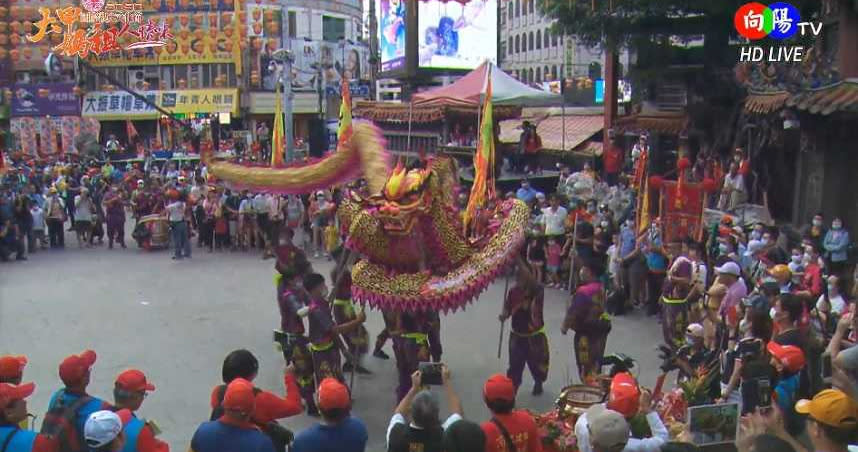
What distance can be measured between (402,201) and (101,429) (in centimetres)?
401

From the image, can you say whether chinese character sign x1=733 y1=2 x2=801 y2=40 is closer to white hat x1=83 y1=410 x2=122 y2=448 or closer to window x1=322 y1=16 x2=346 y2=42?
white hat x1=83 y1=410 x2=122 y2=448

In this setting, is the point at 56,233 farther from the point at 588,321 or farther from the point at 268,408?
the point at 268,408

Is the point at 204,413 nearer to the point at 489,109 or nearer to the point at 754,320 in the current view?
the point at 489,109

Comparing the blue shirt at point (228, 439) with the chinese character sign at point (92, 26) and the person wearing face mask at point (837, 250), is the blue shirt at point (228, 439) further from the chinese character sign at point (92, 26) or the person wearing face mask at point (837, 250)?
the chinese character sign at point (92, 26)

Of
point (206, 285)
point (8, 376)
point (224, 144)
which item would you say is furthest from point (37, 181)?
point (8, 376)

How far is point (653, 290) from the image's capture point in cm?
1112

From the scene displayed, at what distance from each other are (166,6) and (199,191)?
23.4m

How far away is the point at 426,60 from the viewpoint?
30094 millimetres

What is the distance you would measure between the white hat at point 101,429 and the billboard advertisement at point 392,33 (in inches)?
1072

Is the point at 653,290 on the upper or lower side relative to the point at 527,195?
lower

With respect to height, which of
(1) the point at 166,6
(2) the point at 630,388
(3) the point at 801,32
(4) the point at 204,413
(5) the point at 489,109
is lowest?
(4) the point at 204,413

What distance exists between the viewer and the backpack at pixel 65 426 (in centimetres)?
439

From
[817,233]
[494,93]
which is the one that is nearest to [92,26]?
[494,93]

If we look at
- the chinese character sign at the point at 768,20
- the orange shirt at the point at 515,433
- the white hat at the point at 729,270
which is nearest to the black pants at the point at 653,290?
the white hat at the point at 729,270
